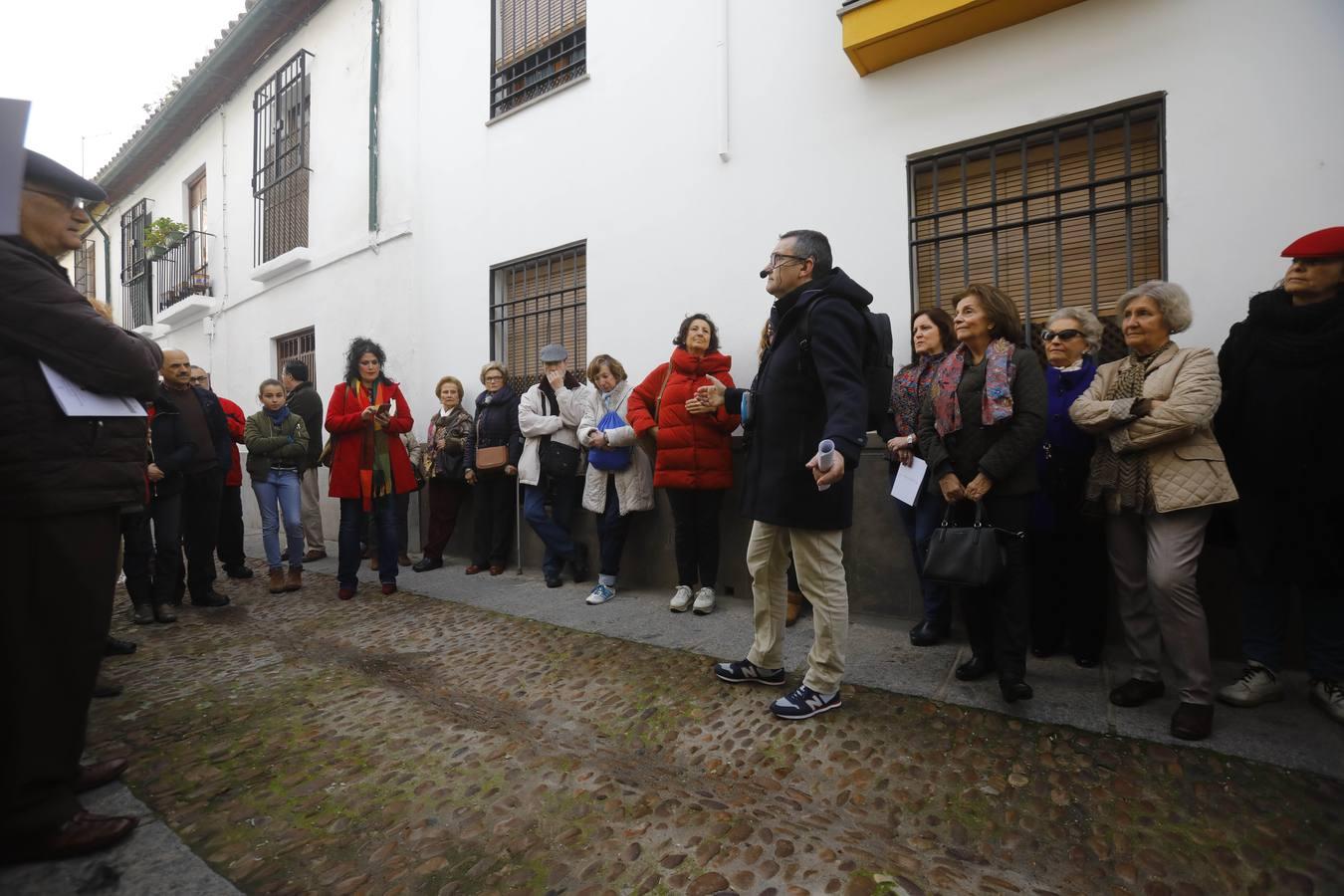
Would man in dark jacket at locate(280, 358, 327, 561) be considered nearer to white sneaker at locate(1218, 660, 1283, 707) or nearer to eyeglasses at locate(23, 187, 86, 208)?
eyeglasses at locate(23, 187, 86, 208)

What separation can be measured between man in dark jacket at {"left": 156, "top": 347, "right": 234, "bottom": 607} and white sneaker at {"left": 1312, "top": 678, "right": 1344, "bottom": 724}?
21.1 ft

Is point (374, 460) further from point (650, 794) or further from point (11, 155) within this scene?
point (650, 794)

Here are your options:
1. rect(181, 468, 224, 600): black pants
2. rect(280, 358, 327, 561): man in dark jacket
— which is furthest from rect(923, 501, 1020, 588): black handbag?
rect(280, 358, 327, 561): man in dark jacket

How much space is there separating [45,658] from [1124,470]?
3.93m

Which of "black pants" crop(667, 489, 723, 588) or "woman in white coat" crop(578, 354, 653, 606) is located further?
"woman in white coat" crop(578, 354, 653, 606)

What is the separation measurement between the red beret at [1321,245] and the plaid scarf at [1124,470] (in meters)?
0.53

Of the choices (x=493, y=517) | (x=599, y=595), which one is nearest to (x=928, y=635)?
(x=599, y=595)

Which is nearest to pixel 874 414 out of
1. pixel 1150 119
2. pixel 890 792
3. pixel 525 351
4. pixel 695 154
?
pixel 890 792

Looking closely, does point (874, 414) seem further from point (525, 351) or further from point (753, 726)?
point (525, 351)

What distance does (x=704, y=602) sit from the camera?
4.46 m

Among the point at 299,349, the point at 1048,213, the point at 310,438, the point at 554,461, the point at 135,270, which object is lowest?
the point at 554,461

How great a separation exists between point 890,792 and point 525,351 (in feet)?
17.4

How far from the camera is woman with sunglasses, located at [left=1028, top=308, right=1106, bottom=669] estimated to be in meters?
3.21

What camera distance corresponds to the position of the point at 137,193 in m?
13.7
